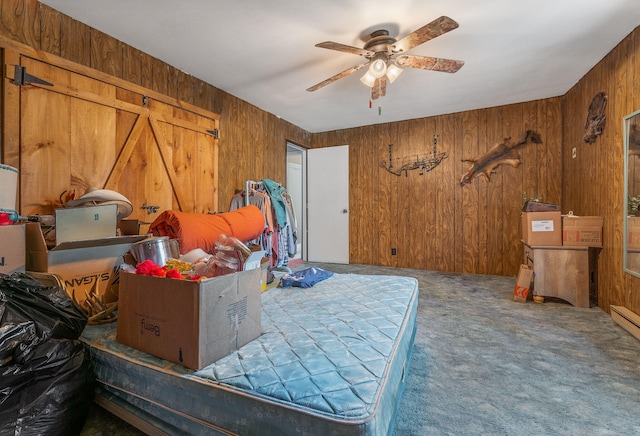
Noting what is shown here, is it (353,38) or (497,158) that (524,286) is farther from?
(353,38)

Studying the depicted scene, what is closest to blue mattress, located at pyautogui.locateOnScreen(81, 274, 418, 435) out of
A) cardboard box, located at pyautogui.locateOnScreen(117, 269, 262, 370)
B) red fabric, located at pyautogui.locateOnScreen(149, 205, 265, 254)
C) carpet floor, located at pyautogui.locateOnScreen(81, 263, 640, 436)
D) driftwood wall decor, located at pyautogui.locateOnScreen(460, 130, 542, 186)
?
cardboard box, located at pyautogui.locateOnScreen(117, 269, 262, 370)

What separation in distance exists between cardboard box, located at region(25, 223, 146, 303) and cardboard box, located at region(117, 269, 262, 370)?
0.51 m

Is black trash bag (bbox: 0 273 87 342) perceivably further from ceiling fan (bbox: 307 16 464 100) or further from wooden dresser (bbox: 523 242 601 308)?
wooden dresser (bbox: 523 242 601 308)

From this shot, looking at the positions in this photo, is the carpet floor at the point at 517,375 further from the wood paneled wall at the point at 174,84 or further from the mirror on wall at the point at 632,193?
the wood paneled wall at the point at 174,84

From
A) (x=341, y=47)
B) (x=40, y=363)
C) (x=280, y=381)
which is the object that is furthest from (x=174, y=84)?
(x=280, y=381)

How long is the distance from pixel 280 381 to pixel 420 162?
4336 millimetres

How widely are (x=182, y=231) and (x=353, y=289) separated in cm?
139

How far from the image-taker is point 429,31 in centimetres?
191

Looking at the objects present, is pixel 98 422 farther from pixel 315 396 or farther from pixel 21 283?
pixel 315 396

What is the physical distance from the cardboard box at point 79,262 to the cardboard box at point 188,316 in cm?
51

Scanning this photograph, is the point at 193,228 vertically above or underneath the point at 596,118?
underneath

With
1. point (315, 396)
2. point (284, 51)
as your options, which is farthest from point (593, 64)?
point (315, 396)

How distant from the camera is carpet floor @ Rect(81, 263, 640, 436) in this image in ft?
4.13

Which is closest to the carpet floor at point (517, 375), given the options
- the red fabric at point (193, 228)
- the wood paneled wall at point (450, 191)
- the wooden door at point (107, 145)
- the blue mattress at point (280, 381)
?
the blue mattress at point (280, 381)
